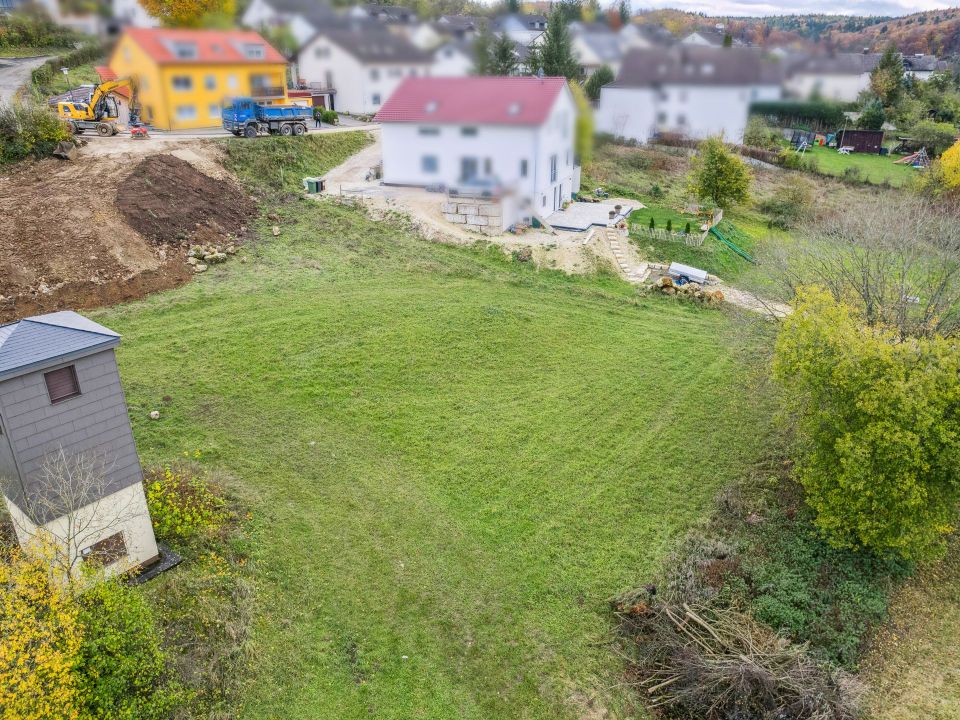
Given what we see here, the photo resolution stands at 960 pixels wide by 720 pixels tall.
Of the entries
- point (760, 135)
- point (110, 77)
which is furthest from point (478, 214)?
point (760, 135)

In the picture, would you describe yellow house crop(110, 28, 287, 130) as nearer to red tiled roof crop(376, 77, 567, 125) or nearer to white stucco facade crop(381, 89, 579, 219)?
red tiled roof crop(376, 77, 567, 125)

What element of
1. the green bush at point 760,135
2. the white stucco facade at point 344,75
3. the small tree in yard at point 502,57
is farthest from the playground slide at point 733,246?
the white stucco facade at point 344,75

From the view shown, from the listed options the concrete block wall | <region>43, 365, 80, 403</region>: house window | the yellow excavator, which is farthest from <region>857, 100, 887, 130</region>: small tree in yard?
<region>43, 365, 80, 403</region>: house window

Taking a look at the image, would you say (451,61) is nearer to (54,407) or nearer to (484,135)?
(484,135)

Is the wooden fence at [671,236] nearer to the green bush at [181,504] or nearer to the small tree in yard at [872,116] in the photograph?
the green bush at [181,504]

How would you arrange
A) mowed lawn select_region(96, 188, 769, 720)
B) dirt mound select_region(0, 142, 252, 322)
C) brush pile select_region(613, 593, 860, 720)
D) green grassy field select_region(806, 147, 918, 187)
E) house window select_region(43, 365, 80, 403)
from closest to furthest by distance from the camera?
house window select_region(43, 365, 80, 403) → brush pile select_region(613, 593, 860, 720) → mowed lawn select_region(96, 188, 769, 720) → dirt mound select_region(0, 142, 252, 322) → green grassy field select_region(806, 147, 918, 187)

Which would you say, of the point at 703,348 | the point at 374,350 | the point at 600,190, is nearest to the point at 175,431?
the point at 374,350

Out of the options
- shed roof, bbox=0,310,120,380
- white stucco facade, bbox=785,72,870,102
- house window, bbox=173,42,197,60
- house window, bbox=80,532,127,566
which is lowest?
house window, bbox=80,532,127,566
